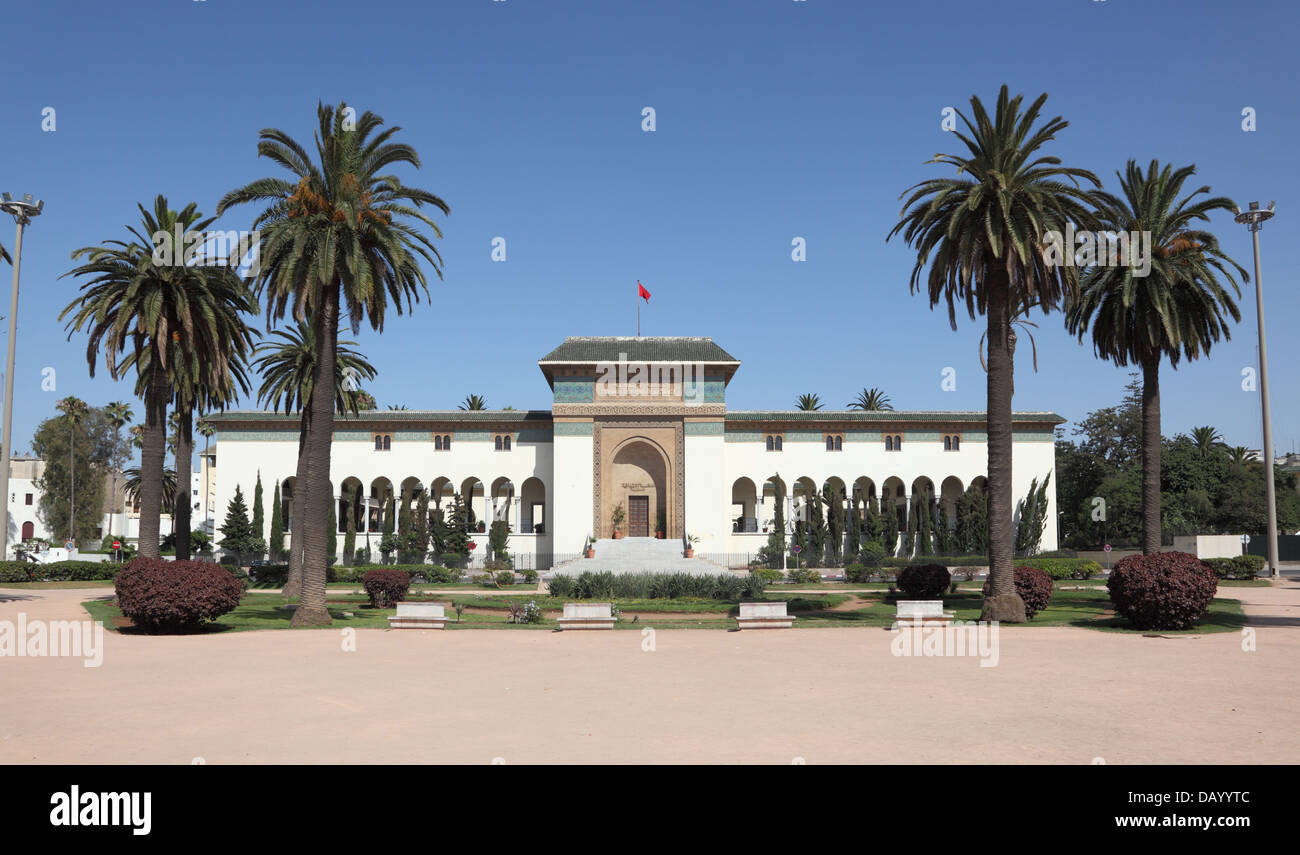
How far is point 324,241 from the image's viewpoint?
22953mm

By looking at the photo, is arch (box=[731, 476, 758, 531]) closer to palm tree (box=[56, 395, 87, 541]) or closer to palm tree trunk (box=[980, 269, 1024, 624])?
palm tree trunk (box=[980, 269, 1024, 624])

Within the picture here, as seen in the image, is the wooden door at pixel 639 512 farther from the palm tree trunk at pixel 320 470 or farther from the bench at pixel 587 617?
the bench at pixel 587 617

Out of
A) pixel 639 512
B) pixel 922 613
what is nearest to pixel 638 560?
pixel 639 512

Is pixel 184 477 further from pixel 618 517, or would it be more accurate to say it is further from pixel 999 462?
pixel 999 462

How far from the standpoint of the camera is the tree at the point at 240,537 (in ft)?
155

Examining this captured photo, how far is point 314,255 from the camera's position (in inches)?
915

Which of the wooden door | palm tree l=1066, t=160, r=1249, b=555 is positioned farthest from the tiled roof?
palm tree l=1066, t=160, r=1249, b=555

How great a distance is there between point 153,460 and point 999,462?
78.2 ft

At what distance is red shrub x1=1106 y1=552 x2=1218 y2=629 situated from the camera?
20.2 meters

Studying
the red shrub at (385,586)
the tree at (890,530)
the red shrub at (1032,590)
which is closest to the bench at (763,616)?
the red shrub at (1032,590)

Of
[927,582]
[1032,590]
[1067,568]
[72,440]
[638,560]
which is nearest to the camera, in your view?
[1032,590]
